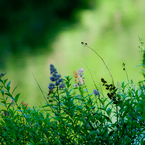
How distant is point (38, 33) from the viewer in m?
5.80

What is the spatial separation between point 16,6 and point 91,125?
6381 millimetres

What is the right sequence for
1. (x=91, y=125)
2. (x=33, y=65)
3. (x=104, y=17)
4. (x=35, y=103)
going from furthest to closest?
(x=104, y=17) < (x=33, y=65) < (x=35, y=103) < (x=91, y=125)

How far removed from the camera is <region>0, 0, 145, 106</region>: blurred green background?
3.64 metres

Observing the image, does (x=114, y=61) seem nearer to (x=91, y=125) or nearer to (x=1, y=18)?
(x=91, y=125)

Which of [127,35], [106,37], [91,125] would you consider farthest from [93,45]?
[91,125]

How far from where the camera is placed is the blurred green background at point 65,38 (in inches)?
143

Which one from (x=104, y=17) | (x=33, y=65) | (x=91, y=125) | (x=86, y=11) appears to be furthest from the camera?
(x=86, y=11)

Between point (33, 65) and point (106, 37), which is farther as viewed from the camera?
point (106, 37)

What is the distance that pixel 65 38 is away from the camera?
5.21m

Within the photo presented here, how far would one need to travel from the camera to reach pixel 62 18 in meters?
6.12

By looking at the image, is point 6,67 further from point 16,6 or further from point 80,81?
point 80,81

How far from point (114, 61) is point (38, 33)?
109 inches

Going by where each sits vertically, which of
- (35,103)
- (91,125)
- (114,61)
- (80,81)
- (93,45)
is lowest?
(91,125)

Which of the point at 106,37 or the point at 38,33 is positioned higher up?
the point at 38,33
